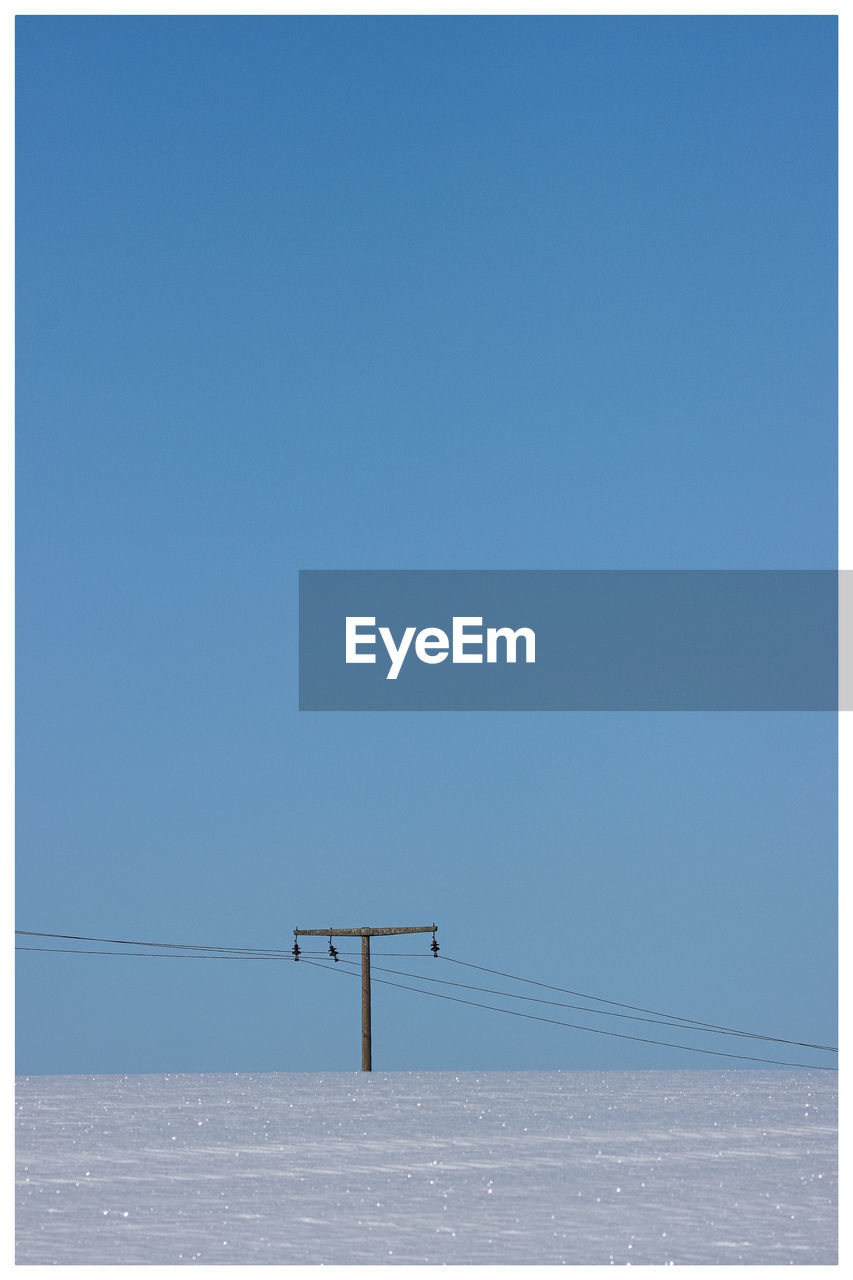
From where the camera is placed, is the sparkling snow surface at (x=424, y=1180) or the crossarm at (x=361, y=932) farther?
the crossarm at (x=361, y=932)

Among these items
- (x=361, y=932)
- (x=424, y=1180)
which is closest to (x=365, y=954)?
(x=361, y=932)

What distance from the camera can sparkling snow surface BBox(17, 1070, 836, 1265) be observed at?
11.6m

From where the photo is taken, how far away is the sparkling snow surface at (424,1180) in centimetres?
1160

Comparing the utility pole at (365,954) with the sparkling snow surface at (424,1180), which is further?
the utility pole at (365,954)

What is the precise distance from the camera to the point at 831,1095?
2858cm

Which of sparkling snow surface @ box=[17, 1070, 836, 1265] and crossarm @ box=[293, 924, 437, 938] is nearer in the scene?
sparkling snow surface @ box=[17, 1070, 836, 1265]

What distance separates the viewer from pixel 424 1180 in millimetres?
15047

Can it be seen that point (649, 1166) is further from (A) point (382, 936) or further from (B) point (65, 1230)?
(A) point (382, 936)

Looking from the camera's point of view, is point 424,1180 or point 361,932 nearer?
point 424,1180

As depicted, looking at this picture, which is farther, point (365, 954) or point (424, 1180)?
point (365, 954)

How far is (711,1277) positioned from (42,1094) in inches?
757

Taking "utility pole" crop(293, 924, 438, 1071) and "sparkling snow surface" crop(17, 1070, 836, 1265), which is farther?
"utility pole" crop(293, 924, 438, 1071)

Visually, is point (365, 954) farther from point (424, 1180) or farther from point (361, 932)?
Answer: point (424, 1180)

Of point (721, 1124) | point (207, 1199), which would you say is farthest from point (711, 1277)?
point (721, 1124)
